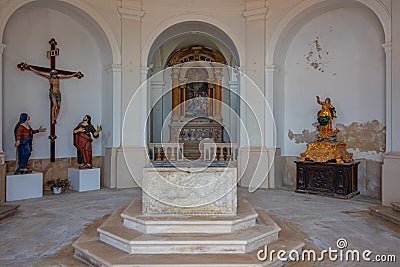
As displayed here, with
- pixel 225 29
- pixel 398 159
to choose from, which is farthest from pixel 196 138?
pixel 398 159

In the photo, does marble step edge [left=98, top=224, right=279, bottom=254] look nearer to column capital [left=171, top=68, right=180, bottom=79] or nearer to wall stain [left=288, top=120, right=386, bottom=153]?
wall stain [left=288, top=120, right=386, bottom=153]

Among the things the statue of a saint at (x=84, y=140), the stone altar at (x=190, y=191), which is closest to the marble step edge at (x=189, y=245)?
the stone altar at (x=190, y=191)

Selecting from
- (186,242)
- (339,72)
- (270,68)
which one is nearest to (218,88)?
(270,68)

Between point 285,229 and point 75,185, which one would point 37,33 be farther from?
point 285,229

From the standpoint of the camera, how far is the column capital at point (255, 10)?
348 inches

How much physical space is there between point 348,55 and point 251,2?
2543mm

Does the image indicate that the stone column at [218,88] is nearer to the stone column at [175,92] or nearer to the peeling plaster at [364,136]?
the stone column at [175,92]

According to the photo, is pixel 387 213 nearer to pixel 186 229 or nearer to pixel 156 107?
pixel 186 229

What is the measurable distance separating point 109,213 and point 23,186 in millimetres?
2385

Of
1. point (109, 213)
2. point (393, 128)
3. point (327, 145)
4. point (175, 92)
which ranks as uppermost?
point (175, 92)

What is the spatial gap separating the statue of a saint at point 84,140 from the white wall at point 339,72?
14.9 feet

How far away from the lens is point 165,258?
3848 mm

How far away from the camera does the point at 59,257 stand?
4.12 m

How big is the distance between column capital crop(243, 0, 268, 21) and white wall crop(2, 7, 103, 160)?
377 centimetres
